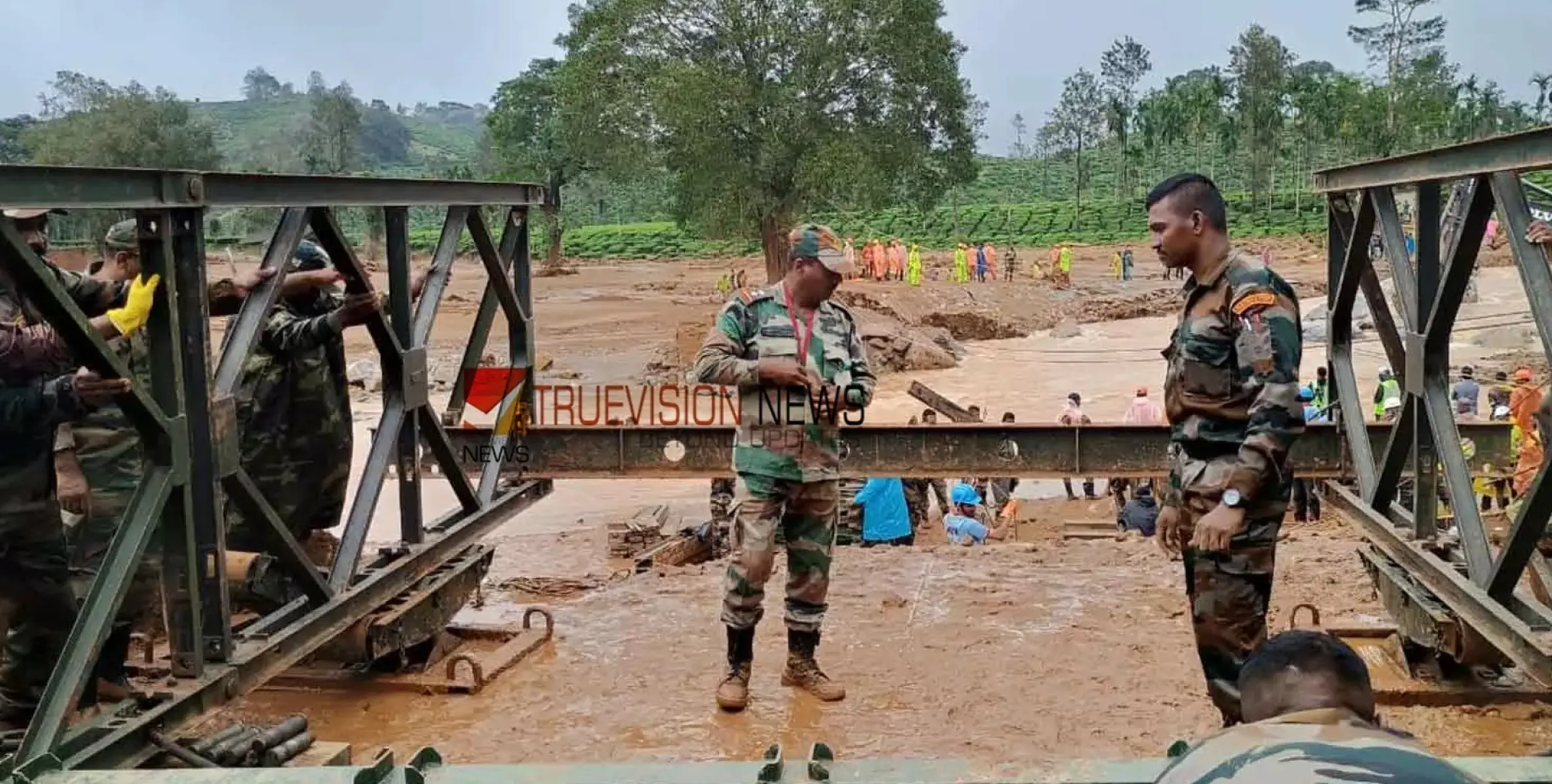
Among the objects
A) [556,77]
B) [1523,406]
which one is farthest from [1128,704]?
[556,77]

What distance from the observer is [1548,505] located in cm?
390

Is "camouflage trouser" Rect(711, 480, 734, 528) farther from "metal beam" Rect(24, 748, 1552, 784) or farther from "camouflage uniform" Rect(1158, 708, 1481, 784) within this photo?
"camouflage uniform" Rect(1158, 708, 1481, 784)

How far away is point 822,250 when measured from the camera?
16.3ft

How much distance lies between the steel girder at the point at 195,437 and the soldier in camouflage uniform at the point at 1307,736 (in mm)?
2499

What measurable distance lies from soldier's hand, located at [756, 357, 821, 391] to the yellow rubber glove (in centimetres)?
197

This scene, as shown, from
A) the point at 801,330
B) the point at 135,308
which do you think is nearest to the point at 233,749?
the point at 135,308

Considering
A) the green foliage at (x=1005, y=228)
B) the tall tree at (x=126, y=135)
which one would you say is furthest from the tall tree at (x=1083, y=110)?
the tall tree at (x=126, y=135)

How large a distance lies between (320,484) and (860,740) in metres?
2.34

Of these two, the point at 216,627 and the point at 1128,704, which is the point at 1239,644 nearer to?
the point at 1128,704

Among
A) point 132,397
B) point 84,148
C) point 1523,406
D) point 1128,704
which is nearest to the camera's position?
point 132,397

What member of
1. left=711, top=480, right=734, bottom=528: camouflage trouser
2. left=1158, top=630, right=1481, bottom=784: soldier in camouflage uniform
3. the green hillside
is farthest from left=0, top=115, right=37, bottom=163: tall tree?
left=1158, top=630, right=1481, bottom=784: soldier in camouflage uniform

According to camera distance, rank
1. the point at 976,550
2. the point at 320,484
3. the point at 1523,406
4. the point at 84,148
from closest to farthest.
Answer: the point at 320,484 < the point at 976,550 < the point at 1523,406 < the point at 84,148

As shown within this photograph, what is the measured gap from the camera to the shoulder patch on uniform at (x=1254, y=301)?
387cm

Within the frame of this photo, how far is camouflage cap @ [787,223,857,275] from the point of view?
196 inches
